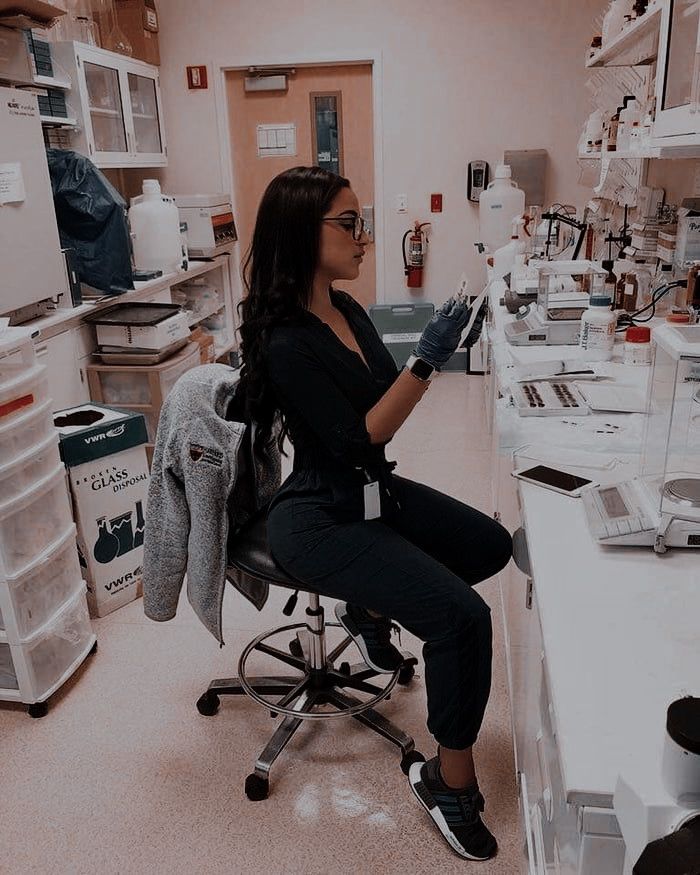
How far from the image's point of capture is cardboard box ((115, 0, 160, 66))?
4.41 m

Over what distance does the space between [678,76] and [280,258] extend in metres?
1.11

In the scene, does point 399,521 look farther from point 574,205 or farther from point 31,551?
point 574,205

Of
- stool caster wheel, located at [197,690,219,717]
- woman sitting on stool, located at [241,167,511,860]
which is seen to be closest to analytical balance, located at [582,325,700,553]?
woman sitting on stool, located at [241,167,511,860]

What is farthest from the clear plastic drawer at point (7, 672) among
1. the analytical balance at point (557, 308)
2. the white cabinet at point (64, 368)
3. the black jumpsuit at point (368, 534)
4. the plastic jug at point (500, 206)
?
the plastic jug at point (500, 206)

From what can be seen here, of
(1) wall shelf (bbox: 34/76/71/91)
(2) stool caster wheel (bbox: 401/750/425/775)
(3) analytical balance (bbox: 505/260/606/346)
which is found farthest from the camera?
(1) wall shelf (bbox: 34/76/71/91)

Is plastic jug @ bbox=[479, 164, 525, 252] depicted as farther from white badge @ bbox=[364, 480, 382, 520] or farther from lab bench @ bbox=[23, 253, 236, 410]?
white badge @ bbox=[364, 480, 382, 520]

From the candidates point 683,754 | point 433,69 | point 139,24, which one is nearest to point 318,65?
point 433,69

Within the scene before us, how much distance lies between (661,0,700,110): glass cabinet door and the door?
10.5 feet

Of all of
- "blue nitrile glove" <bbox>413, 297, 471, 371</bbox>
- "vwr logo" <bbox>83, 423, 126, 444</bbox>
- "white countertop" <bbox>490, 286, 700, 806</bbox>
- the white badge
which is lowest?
"vwr logo" <bbox>83, 423, 126, 444</bbox>

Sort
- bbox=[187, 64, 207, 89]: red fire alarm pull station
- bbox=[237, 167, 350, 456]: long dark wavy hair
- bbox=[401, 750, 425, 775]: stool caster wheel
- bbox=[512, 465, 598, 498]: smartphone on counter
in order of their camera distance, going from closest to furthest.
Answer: bbox=[512, 465, 598, 498]: smartphone on counter → bbox=[237, 167, 350, 456]: long dark wavy hair → bbox=[401, 750, 425, 775]: stool caster wheel → bbox=[187, 64, 207, 89]: red fire alarm pull station

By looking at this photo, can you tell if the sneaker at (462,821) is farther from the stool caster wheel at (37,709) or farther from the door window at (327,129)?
the door window at (327,129)

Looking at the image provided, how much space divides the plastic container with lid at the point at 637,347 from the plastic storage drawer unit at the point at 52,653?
1.74 meters

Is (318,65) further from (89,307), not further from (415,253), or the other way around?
(89,307)

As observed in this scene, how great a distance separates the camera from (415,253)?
16.4 feet
